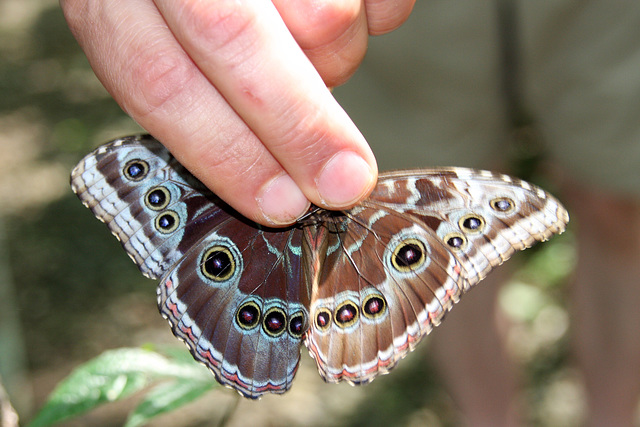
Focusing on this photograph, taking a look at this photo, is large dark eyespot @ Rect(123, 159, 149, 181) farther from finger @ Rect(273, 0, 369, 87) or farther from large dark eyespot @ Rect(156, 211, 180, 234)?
finger @ Rect(273, 0, 369, 87)

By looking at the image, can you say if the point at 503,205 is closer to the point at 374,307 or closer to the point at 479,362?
the point at 374,307

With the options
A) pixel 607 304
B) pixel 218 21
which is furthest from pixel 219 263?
pixel 607 304

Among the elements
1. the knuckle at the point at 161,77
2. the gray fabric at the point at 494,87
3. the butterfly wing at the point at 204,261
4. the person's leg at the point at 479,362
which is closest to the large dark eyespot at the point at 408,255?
the butterfly wing at the point at 204,261

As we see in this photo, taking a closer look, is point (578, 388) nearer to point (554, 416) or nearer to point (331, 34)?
point (554, 416)

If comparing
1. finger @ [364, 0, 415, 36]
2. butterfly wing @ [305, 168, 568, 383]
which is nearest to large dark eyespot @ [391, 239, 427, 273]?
butterfly wing @ [305, 168, 568, 383]

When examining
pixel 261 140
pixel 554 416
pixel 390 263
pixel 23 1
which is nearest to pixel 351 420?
pixel 554 416
